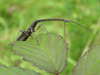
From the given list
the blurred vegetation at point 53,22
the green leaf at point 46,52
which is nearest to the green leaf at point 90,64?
the green leaf at point 46,52

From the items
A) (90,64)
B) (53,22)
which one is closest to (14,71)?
(90,64)

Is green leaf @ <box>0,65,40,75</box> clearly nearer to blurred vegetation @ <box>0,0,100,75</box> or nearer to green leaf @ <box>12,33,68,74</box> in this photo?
green leaf @ <box>12,33,68,74</box>

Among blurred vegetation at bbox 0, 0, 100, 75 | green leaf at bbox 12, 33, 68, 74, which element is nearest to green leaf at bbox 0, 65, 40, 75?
green leaf at bbox 12, 33, 68, 74

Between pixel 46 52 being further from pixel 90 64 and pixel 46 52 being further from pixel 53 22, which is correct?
pixel 53 22

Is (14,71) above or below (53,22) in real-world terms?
above

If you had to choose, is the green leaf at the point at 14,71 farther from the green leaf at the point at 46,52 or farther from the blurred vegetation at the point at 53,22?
the blurred vegetation at the point at 53,22

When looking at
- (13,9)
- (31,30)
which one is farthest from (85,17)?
(13,9)
